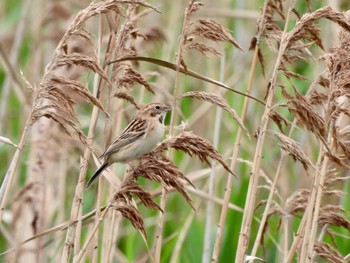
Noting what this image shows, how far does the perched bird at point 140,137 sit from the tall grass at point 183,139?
0.09m

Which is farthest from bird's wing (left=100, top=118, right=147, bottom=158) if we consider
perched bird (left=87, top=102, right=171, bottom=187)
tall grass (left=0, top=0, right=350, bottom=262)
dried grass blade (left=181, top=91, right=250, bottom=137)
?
dried grass blade (left=181, top=91, right=250, bottom=137)

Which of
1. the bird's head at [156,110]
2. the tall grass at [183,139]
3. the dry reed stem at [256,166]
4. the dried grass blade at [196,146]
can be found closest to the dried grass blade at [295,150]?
the tall grass at [183,139]

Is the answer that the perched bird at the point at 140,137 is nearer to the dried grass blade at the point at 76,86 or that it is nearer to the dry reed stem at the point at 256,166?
the dry reed stem at the point at 256,166

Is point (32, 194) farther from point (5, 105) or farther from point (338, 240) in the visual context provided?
point (338, 240)

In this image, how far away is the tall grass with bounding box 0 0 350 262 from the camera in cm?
255

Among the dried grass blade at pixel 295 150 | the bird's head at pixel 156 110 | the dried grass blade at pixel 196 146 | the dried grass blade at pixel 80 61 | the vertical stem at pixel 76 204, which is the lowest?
the vertical stem at pixel 76 204

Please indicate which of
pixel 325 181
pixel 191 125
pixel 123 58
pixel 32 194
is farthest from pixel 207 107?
pixel 123 58

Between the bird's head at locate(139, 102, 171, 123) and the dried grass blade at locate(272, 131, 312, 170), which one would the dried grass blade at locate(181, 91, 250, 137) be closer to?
the dried grass blade at locate(272, 131, 312, 170)

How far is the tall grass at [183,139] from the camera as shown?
255 centimetres

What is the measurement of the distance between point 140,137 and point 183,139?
774 millimetres

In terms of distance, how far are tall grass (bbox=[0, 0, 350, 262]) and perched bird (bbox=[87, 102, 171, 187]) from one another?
0.09m

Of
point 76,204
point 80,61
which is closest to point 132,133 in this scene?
point 76,204

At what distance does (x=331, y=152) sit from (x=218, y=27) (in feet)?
1.86

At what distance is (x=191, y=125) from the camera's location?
562 centimetres
